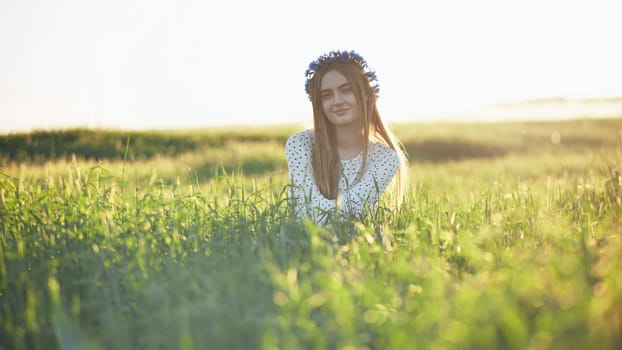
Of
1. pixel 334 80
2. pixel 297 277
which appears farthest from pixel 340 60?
pixel 297 277

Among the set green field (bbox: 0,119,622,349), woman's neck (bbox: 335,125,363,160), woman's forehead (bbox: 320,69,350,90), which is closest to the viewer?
green field (bbox: 0,119,622,349)

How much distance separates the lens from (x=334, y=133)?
4.84m

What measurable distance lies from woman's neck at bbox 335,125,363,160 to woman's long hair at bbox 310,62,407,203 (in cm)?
5

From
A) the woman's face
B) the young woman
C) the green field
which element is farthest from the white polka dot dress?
the green field

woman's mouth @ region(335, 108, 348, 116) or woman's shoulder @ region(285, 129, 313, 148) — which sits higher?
woman's mouth @ region(335, 108, 348, 116)

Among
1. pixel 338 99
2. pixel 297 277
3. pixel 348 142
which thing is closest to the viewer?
pixel 297 277

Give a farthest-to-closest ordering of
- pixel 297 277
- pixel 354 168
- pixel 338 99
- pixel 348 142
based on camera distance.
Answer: pixel 348 142 < pixel 354 168 < pixel 338 99 < pixel 297 277

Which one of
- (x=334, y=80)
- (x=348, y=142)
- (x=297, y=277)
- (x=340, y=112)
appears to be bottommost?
(x=297, y=277)

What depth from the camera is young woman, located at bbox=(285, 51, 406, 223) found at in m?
4.54

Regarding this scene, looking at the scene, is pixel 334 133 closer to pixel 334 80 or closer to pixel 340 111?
pixel 340 111

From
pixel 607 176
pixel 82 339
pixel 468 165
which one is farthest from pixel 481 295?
pixel 468 165

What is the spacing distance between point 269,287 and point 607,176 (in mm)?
3505

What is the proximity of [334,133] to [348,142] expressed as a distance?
136mm

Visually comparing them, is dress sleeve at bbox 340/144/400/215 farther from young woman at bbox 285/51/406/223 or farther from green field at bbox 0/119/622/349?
green field at bbox 0/119/622/349
